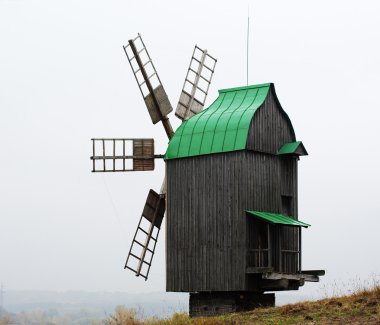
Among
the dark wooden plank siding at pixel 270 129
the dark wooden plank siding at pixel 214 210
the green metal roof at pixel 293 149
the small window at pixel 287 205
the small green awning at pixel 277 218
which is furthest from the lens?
the small window at pixel 287 205

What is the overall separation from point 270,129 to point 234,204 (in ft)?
9.75

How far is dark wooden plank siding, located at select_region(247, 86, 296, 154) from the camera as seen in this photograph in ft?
92.8

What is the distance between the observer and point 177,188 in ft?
96.4

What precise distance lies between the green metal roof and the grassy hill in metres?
5.44

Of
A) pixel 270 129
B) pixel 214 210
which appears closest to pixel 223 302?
pixel 214 210

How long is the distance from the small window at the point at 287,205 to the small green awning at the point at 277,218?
658mm

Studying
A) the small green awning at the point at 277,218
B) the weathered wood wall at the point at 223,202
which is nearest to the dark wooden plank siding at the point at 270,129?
the weathered wood wall at the point at 223,202

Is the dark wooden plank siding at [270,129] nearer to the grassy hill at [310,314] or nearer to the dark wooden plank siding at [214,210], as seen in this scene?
the dark wooden plank siding at [214,210]

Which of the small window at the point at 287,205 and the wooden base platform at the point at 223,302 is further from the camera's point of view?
the small window at the point at 287,205

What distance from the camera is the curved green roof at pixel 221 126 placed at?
2812cm

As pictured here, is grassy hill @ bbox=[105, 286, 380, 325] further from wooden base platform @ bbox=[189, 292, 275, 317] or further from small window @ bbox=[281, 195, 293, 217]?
small window @ bbox=[281, 195, 293, 217]

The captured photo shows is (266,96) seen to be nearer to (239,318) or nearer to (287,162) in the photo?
(287,162)

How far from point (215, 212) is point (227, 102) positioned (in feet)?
13.2

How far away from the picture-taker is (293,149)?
2938cm
